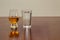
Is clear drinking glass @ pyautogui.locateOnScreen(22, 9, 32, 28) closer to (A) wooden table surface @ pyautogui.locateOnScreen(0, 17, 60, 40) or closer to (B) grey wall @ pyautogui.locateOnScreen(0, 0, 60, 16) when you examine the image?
(A) wooden table surface @ pyautogui.locateOnScreen(0, 17, 60, 40)

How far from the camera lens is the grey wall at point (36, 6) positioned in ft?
6.63

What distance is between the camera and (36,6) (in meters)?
2.04

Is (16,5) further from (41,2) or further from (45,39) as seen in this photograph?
(45,39)

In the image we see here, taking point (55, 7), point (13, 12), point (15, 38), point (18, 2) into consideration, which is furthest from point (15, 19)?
point (55, 7)

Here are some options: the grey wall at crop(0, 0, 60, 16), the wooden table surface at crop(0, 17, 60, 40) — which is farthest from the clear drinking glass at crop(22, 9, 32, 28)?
the grey wall at crop(0, 0, 60, 16)

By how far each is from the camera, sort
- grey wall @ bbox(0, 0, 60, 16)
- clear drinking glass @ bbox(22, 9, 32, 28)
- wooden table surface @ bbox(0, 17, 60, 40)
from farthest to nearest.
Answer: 1. grey wall @ bbox(0, 0, 60, 16)
2. clear drinking glass @ bbox(22, 9, 32, 28)
3. wooden table surface @ bbox(0, 17, 60, 40)

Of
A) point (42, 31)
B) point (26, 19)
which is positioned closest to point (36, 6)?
point (26, 19)

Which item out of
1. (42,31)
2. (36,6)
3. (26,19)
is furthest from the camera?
(36,6)

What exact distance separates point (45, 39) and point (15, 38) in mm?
144

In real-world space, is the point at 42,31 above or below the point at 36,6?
below

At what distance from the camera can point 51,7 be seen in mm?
2064

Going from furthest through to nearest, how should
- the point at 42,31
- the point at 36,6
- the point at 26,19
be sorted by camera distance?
the point at 36,6 → the point at 26,19 → the point at 42,31

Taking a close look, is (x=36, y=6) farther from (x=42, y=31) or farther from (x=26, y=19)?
(x=42, y=31)

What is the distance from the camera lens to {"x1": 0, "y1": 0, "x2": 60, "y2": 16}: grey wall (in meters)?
2.02
